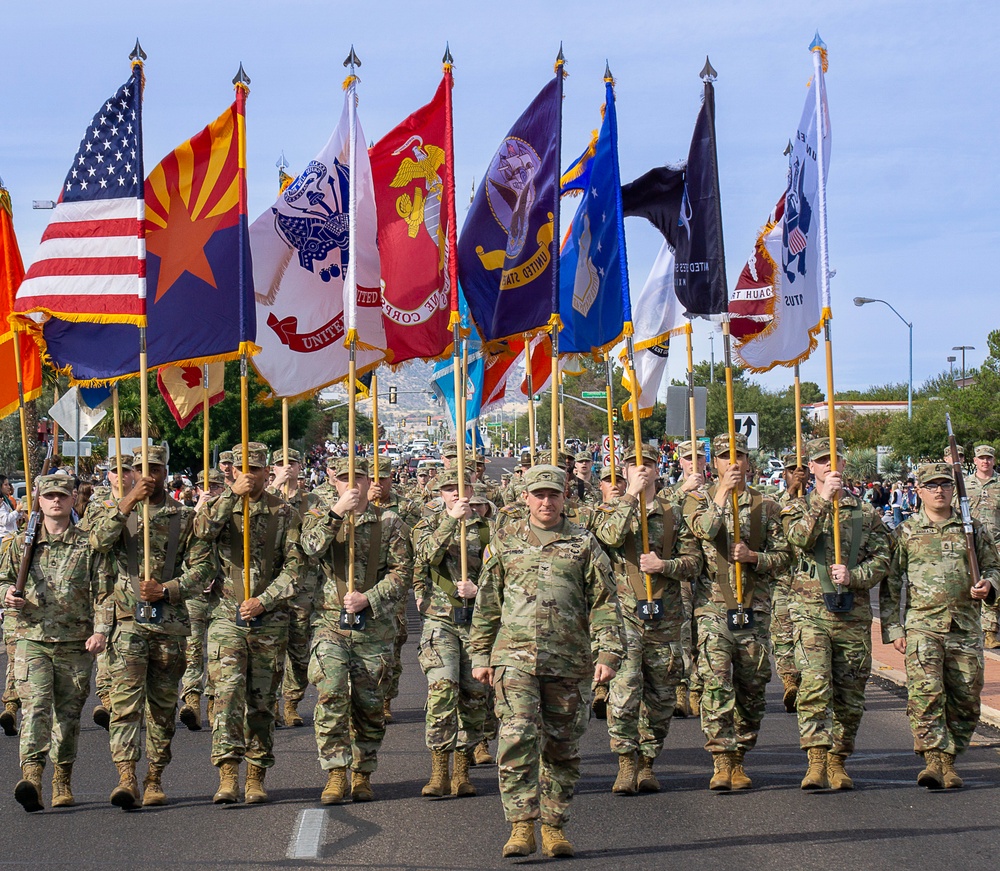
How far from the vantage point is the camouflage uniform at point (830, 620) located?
8.55 metres

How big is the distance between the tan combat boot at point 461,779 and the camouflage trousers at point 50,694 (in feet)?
7.93

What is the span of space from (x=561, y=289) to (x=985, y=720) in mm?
4966

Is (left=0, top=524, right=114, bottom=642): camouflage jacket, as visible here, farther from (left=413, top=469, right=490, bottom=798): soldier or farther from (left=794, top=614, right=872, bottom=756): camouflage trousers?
(left=794, top=614, right=872, bottom=756): camouflage trousers

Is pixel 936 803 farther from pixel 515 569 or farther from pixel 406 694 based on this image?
pixel 406 694

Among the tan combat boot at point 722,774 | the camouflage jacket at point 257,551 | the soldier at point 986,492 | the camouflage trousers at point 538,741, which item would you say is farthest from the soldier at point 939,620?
the soldier at point 986,492

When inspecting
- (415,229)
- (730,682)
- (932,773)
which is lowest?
(932,773)

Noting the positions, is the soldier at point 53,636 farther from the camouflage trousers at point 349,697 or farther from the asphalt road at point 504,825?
the camouflage trousers at point 349,697

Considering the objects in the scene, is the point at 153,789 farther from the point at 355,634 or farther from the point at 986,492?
the point at 986,492

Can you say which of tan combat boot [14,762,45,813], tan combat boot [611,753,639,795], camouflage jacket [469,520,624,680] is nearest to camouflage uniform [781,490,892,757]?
tan combat boot [611,753,639,795]

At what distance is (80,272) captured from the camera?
9781mm

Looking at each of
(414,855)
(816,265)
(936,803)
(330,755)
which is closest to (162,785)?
(330,755)

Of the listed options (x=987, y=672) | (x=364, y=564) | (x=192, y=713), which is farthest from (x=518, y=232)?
(x=987, y=672)

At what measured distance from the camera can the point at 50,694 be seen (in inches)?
330

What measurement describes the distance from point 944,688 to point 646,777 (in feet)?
6.78
